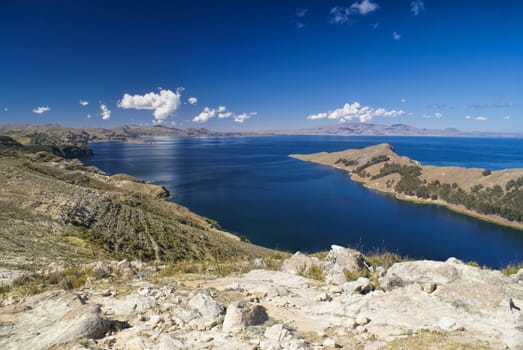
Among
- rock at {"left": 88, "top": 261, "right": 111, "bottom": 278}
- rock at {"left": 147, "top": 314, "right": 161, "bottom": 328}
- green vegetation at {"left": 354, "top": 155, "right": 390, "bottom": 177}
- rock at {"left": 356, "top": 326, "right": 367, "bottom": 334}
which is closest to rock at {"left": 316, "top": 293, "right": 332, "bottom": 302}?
rock at {"left": 356, "top": 326, "right": 367, "bottom": 334}

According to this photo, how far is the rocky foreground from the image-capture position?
6.23 m

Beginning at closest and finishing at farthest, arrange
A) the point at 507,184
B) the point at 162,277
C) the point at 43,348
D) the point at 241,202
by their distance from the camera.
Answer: the point at 43,348 < the point at 162,277 < the point at 241,202 < the point at 507,184

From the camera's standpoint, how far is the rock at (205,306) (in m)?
7.57

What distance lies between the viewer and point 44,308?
7934 millimetres

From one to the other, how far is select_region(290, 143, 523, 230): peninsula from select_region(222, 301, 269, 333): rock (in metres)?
88.8

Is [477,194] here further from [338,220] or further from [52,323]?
[52,323]

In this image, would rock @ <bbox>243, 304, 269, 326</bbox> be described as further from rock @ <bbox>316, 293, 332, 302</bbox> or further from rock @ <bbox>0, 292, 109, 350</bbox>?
rock @ <bbox>0, 292, 109, 350</bbox>

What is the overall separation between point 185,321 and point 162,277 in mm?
4905

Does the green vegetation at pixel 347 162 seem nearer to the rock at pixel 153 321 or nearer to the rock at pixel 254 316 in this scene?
the rock at pixel 254 316

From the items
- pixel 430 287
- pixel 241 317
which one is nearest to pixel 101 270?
pixel 241 317

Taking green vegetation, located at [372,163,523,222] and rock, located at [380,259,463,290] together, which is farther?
green vegetation, located at [372,163,523,222]

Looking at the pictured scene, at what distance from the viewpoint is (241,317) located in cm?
698

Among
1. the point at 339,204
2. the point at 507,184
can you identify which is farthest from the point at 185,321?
the point at 507,184

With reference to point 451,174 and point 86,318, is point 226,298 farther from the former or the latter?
point 451,174
